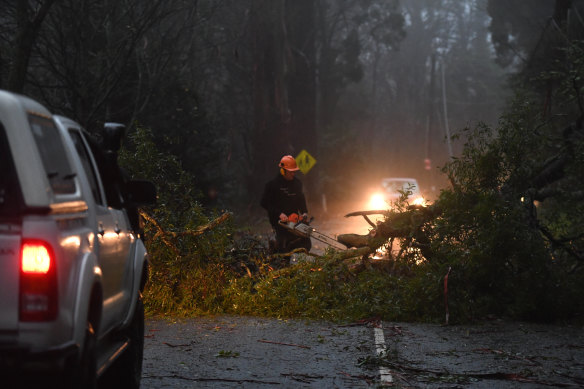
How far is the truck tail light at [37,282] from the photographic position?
3.62 m

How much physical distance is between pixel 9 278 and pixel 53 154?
0.87 metres

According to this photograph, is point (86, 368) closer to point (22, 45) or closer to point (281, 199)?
point (281, 199)

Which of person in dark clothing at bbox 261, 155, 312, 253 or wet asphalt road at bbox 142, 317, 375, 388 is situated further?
person in dark clothing at bbox 261, 155, 312, 253

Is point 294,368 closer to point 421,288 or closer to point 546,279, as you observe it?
point 421,288

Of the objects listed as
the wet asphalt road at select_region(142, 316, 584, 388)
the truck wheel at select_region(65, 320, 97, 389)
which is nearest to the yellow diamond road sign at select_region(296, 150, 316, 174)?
the wet asphalt road at select_region(142, 316, 584, 388)

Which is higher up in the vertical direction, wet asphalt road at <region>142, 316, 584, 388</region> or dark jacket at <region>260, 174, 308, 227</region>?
dark jacket at <region>260, 174, 308, 227</region>

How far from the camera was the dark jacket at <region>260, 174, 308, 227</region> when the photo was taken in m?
13.1

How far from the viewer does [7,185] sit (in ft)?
12.3

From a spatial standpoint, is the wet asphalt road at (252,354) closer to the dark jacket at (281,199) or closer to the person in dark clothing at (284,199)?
the person in dark clothing at (284,199)

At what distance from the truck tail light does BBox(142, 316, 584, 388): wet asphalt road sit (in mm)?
3124

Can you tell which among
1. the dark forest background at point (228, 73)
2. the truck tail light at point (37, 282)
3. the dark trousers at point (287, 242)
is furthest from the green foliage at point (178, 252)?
the truck tail light at point (37, 282)

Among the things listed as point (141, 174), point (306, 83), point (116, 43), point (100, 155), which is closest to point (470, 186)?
point (141, 174)

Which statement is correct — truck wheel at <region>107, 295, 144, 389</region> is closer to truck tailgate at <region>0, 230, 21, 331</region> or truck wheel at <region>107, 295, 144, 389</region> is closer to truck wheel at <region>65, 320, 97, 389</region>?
truck wheel at <region>65, 320, 97, 389</region>

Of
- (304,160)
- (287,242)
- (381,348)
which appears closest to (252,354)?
(381,348)
